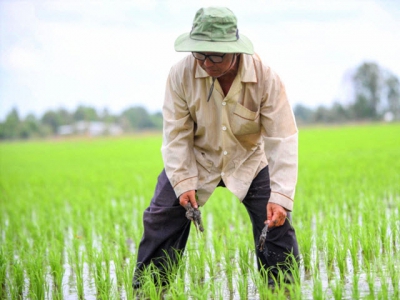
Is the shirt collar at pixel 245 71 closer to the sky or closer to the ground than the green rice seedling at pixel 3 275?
closer to the sky

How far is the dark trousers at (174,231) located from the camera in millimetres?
2945

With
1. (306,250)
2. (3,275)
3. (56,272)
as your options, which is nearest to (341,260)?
(306,250)

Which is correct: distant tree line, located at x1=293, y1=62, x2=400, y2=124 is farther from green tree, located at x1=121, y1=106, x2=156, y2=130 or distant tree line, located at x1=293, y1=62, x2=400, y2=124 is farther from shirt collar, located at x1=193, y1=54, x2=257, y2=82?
shirt collar, located at x1=193, y1=54, x2=257, y2=82

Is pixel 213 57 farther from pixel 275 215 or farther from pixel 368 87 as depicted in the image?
pixel 368 87

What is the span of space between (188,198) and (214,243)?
941 millimetres

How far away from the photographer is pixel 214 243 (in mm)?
3777

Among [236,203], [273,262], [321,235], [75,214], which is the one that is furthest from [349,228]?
[75,214]

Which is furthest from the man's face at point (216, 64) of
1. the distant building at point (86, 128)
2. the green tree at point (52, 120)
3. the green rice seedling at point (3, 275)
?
the green tree at point (52, 120)

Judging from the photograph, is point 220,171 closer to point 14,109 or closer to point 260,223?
point 260,223

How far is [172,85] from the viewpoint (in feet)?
9.71

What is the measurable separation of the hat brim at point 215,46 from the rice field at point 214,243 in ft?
3.47

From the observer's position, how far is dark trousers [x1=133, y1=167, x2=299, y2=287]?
2945 millimetres

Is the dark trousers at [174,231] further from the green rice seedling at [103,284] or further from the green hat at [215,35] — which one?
the green hat at [215,35]

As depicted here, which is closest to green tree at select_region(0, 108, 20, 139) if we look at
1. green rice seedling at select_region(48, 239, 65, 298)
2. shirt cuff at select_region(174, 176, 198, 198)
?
green rice seedling at select_region(48, 239, 65, 298)
